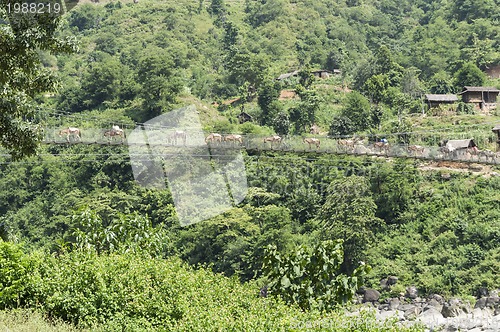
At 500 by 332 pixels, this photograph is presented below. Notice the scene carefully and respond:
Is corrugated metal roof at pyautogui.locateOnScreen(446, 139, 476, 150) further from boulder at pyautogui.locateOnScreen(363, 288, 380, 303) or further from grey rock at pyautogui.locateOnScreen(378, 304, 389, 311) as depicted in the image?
grey rock at pyautogui.locateOnScreen(378, 304, 389, 311)

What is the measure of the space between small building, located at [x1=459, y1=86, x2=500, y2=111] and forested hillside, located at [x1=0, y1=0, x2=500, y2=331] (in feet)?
3.88

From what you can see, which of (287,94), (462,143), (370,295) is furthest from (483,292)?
(287,94)

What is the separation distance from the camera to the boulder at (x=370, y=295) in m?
19.1

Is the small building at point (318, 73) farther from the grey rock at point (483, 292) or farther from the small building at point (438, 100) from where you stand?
the grey rock at point (483, 292)

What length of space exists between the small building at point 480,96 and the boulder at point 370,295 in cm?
1166

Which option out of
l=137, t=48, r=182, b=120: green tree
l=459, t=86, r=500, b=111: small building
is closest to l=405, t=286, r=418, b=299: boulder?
l=459, t=86, r=500, b=111: small building

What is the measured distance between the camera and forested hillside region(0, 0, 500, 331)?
806 cm

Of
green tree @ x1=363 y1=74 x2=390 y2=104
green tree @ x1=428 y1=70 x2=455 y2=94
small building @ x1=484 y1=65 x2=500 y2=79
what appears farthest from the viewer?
small building @ x1=484 y1=65 x2=500 y2=79

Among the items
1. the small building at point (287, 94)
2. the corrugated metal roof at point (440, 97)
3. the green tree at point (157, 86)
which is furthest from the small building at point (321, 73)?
the green tree at point (157, 86)

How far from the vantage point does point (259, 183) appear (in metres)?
23.1

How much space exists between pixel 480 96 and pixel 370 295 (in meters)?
12.5

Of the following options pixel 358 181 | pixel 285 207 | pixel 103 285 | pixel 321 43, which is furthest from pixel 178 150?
pixel 321 43

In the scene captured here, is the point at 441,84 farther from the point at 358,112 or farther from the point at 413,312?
the point at 413,312

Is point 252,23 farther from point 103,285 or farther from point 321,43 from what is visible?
point 103,285
